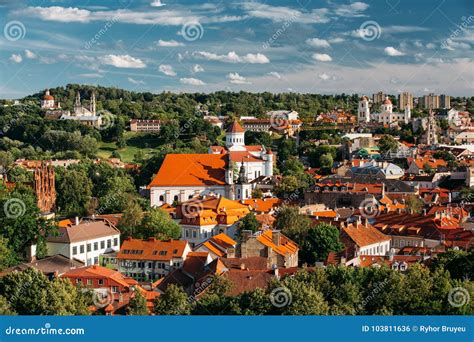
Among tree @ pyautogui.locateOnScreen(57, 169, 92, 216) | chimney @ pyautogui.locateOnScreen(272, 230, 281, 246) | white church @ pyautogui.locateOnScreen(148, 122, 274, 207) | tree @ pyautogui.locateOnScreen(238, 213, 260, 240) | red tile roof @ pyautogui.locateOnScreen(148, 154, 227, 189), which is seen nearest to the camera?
chimney @ pyautogui.locateOnScreen(272, 230, 281, 246)

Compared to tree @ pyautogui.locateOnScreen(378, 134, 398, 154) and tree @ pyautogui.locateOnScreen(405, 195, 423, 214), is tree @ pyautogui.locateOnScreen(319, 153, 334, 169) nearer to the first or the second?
tree @ pyautogui.locateOnScreen(378, 134, 398, 154)

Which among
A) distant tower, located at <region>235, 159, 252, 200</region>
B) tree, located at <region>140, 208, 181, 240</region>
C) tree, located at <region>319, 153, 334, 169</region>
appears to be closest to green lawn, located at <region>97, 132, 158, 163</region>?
tree, located at <region>319, 153, 334, 169</region>

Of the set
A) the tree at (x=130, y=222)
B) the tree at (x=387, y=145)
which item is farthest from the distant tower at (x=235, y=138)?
the tree at (x=130, y=222)

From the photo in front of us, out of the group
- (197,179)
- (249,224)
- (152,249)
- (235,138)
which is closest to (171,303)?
(152,249)

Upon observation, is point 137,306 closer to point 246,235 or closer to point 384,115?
point 246,235

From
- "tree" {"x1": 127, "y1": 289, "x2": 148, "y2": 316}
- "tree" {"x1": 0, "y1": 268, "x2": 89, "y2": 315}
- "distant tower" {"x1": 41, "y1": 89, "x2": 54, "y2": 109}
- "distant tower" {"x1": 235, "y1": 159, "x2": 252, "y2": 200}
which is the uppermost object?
"distant tower" {"x1": 41, "y1": 89, "x2": 54, "y2": 109}

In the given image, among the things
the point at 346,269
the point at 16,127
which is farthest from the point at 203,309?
the point at 16,127

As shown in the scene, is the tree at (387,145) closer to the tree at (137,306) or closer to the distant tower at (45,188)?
the distant tower at (45,188)
